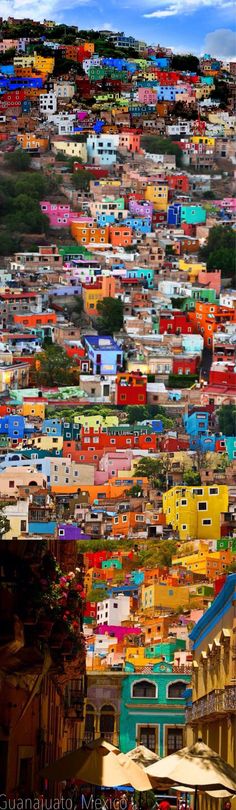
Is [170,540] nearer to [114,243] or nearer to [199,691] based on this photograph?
[114,243]

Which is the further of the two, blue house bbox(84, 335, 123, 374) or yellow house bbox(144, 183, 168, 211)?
yellow house bbox(144, 183, 168, 211)

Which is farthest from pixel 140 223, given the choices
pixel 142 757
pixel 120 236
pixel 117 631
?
pixel 117 631

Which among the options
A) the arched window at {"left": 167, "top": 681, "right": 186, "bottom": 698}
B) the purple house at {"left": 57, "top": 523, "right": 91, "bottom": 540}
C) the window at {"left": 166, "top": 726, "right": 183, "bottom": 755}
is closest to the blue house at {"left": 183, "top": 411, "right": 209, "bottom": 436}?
the purple house at {"left": 57, "top": 523, "right": 91, "bottom": 540}

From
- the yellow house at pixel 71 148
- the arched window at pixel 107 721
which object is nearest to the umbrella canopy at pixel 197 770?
the yellow house at pixel 71 148

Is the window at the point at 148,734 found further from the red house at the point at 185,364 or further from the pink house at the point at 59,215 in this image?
the pink house at the point at 59,215

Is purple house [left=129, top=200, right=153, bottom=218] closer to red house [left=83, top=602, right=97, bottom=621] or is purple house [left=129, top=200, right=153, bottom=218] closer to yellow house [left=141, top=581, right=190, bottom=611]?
yellow house [left=141, top=581, right=190, bottom=611]

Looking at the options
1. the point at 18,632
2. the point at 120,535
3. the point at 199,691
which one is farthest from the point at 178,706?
the point at 18,632
